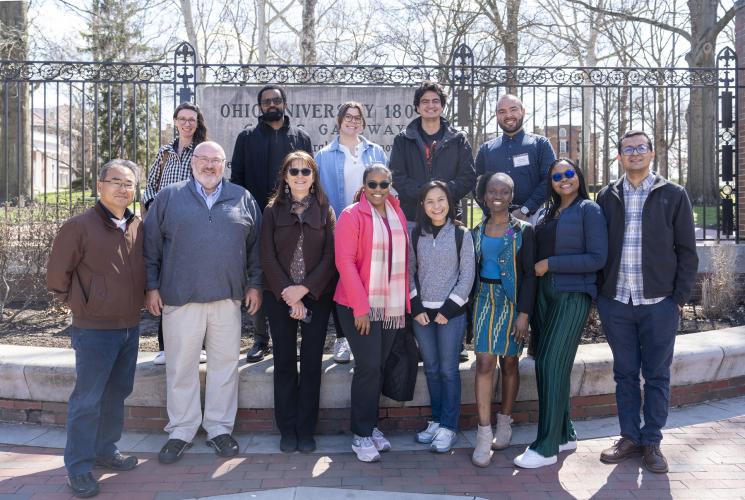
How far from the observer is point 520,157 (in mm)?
4875

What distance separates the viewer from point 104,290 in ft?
12.0

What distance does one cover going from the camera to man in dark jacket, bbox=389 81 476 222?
4770mm

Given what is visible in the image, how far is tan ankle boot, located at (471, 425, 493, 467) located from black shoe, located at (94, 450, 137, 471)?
216 centimetres

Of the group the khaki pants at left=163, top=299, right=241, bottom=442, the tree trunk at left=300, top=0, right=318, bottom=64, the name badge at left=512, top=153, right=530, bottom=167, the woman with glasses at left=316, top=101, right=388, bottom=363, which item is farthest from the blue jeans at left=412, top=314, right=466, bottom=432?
the tree trunk at left=300, top=0, right=318, bottom=64

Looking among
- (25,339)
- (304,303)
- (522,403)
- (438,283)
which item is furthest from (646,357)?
(25,339)

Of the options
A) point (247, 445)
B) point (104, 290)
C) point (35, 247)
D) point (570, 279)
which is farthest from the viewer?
point (35, 247)

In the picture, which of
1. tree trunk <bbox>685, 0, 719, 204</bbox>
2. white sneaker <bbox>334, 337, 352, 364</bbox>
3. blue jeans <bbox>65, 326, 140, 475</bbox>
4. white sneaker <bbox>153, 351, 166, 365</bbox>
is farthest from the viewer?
tree trunk <bbox>685, 0, 719, 204</bbox>

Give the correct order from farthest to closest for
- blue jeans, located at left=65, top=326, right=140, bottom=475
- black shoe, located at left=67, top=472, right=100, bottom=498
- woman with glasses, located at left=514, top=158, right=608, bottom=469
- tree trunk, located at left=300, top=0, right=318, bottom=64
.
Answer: tree trunk, located at left=300, top=0, right=318, bottom=64, woman with glasses, located at left=514, top=158, right=608, bottom=469, blue jeans, located at left=65, top=326, right=140, bottom=475, black shoe, located at left=67, top=472, right=100, bottom=498

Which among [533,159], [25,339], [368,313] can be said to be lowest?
[25,339]

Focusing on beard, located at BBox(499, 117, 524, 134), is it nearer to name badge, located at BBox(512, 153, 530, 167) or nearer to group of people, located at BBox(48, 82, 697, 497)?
name badge, located at BBox(512, 153, 530, 167)

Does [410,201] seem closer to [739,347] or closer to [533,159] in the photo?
[533,159]

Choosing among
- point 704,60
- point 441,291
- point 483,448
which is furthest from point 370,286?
point 704,60

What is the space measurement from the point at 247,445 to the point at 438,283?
173 cm

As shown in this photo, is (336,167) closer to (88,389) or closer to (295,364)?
(295,364)
